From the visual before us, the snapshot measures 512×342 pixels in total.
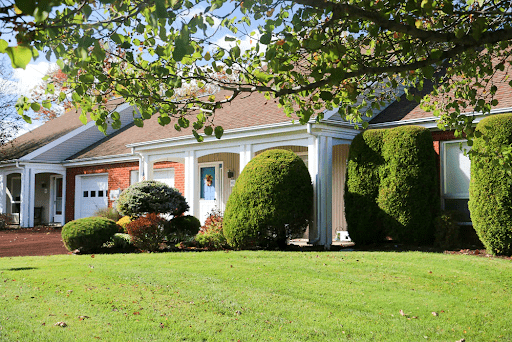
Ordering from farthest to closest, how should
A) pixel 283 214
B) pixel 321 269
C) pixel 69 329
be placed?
1. pixel 283 214
2. pixel 321 269
3. pixel 69 329

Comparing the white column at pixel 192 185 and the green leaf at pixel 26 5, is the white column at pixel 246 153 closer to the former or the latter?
the white column at pixel 192 185

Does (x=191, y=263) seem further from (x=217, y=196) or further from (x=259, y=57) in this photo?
(x=217, y=196)

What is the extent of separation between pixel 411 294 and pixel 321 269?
79.1 inches

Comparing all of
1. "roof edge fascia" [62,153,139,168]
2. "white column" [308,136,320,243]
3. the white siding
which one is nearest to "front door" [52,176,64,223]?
the white siding

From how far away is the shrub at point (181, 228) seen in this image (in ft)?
44.2

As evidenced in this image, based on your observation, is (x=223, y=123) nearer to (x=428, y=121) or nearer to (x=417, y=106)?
(x=417, y=106)

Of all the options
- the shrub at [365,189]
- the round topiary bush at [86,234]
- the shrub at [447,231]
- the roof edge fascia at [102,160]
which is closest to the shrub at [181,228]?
the round topiary bush at [86,234]

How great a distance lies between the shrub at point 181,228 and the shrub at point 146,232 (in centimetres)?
72

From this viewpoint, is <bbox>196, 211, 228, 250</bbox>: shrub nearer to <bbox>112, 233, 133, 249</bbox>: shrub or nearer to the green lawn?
<bbox>112, 233, 133, 249</bbox>: shrub

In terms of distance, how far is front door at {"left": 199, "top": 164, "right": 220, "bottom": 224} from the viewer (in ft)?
60.5

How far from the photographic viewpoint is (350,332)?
17.7 ft

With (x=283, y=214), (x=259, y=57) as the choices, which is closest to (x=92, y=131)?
(x=283, y=214)

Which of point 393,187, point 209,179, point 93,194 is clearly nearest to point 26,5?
point 393,187

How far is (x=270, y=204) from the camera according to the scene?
470 inches
